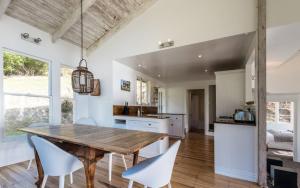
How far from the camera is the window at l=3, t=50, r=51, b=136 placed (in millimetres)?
2982

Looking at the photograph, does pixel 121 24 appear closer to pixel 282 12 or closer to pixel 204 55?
pixel 204 55

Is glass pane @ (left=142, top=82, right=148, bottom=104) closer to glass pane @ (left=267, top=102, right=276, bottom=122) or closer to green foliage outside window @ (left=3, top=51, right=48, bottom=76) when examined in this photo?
green foliage outside window @ (left=3, top=51, right=48, bottom=76)

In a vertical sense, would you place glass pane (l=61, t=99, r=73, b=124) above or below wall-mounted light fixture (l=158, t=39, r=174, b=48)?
below

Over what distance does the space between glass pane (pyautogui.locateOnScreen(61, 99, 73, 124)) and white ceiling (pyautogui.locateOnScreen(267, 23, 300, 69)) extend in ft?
14.5

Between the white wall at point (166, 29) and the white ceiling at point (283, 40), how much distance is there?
1.05 ft

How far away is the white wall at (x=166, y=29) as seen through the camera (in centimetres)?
245

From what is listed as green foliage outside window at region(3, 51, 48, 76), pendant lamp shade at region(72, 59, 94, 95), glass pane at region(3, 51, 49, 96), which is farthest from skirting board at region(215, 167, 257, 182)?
green foliage outside window at region(3, 51, 48, 76)

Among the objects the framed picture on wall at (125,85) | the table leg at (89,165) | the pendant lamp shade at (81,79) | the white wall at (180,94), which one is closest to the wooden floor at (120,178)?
the table leg at (89,165)

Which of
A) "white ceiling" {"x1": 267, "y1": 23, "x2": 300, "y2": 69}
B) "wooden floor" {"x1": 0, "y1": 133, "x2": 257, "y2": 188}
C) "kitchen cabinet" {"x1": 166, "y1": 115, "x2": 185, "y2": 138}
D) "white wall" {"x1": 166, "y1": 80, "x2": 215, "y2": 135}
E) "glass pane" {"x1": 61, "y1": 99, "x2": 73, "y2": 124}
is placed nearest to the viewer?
"white ceiling" {"x1": 267, "y1": 23, "x2": 300, "y2": 69}

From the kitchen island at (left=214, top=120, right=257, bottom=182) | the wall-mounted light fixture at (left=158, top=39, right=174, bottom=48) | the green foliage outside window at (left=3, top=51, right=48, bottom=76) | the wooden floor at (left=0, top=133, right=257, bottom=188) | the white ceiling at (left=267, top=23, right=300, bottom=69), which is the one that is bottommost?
the wooden floor at (left=0, top=133, right=257, bottom=188)

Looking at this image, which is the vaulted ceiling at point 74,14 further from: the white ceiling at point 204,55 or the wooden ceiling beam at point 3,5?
the white ceiling at point 204,55

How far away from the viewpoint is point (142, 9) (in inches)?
134

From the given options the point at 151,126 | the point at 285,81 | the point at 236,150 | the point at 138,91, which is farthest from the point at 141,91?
the point at 285,81

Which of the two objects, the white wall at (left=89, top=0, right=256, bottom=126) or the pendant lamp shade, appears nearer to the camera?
the pendant lamp shade
